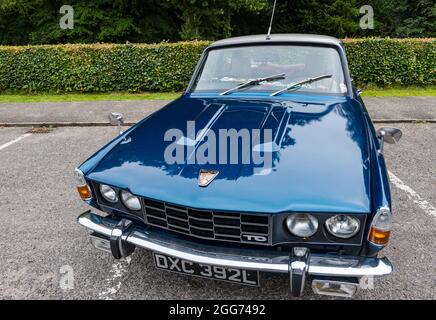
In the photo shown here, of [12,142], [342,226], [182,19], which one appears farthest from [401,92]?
Result: [182,19]

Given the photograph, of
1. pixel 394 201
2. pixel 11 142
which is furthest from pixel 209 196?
pixel 11 142

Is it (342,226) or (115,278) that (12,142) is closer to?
(115,278)

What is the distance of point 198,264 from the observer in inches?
87.7

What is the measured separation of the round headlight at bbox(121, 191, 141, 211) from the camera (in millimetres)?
2436

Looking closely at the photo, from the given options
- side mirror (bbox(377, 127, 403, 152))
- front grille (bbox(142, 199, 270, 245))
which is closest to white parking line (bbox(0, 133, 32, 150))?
front grille (bbox(142, 199, 270, 245))

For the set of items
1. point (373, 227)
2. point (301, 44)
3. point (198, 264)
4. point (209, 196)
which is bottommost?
point (198, 264)

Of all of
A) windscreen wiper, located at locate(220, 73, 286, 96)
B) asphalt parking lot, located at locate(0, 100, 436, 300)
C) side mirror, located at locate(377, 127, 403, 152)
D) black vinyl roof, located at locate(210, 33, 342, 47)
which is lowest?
asphalt parking lot, located at locate(0, 100, 436, 300)

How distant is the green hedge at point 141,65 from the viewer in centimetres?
931

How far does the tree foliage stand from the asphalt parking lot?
10820 mm

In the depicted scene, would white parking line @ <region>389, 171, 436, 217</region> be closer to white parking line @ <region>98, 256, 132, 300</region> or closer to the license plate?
the license plate

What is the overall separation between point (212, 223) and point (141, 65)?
321 inches
